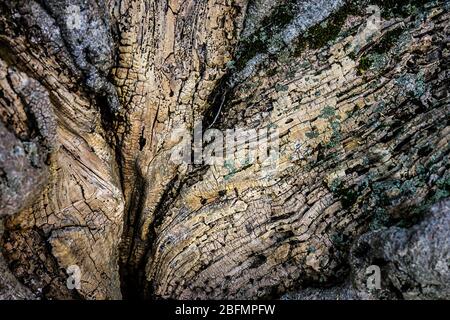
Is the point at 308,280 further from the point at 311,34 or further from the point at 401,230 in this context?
the point at 311,34

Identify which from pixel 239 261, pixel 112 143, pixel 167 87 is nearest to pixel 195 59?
pixel 167 87

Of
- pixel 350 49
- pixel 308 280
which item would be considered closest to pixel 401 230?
pixel 308 280

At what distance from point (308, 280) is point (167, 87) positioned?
8.77 ft

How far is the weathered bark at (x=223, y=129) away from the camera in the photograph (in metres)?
5.09

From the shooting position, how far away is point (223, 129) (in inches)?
233

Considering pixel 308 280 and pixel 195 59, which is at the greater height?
pixel 195 59

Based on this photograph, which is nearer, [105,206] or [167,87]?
[105,206]

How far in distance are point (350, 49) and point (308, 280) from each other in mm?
2610

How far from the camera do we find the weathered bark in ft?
16.7

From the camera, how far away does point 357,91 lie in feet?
18.8

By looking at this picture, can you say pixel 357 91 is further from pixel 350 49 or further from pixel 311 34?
pixel 311 34
